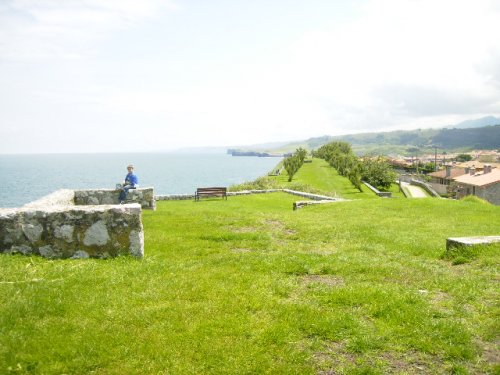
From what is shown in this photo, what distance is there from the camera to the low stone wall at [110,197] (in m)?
23.2

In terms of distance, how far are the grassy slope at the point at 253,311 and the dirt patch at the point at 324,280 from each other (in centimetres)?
2

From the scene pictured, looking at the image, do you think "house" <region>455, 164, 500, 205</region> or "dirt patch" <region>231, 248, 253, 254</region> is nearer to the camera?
"dirt patch" <region>231, 248, 253, 254</region>

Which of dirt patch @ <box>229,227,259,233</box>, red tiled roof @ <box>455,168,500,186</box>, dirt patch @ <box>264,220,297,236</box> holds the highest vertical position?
dirt patch @ <box>229,227,259,233</box>

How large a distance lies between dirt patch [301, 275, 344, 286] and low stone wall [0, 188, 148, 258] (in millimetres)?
4481

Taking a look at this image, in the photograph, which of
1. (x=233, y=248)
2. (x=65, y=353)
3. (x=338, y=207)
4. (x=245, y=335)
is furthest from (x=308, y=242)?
(x=338, y=207)

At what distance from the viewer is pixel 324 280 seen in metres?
8.78

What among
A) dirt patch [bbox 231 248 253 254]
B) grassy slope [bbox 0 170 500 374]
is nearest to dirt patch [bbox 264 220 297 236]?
grassy slope [bbox 0 170 500 374]

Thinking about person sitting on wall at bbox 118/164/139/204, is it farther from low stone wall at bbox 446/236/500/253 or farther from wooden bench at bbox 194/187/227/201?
low stone wall at bbox 446/236/500/253

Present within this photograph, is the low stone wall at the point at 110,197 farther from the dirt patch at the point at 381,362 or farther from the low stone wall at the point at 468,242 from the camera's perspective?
the dirt patch at the point at 381,362

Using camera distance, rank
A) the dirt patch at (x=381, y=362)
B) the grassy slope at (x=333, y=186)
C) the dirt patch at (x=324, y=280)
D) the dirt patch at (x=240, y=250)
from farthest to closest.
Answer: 1. the grassy slope at (x=333, y=186)
2. the dirt patch at (x=240, y=250)
3. the dirt patch at (x=324, y=280)
4. the dirt patch at (x=381, y=362)

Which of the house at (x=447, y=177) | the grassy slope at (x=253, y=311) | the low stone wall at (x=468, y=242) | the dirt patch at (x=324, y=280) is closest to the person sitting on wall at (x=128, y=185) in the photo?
the grassy slope at (x=253, y=311)

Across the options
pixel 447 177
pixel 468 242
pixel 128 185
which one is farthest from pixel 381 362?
pixel 447 177

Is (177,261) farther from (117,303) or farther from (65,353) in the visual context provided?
(65,353)

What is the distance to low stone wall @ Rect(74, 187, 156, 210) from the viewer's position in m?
23.2
